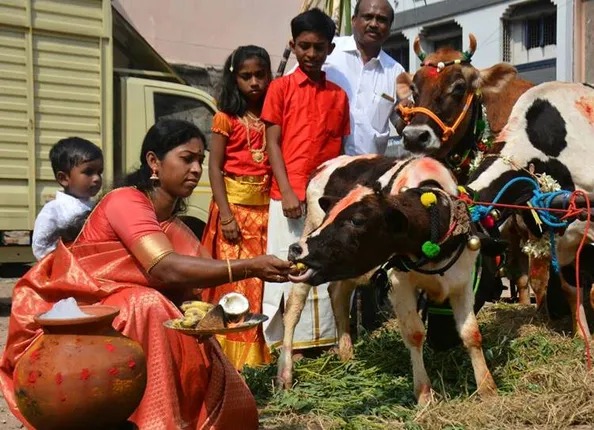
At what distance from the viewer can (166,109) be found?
8.79 metres

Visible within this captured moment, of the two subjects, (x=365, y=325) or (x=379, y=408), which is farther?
(x=365, y=325)

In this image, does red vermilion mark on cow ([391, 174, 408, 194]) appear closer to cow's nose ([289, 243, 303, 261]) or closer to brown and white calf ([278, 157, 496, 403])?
brown and white calf ([278, 157, 496, 403])

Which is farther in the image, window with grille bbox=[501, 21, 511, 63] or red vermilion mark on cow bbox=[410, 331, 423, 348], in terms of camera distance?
window with grille bbox=[501, 21, 511, 63]

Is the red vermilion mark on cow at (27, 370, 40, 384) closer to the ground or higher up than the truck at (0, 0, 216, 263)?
closer to the ground

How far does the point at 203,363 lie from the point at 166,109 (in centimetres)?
566

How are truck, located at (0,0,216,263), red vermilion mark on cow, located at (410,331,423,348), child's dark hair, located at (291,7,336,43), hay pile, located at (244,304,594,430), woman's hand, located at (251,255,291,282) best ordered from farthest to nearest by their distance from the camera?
truck, located at (0,0,216,263), child's dark hair, located at (291,7,336,43), red vermilion mark on cow, located at (410,331,423,348), hay pile, located at (244,304,594,430), woman's hand, located at (251,255,291,282)

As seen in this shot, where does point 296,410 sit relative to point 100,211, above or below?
below

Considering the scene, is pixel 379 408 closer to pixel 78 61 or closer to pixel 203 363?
pixel 203 363

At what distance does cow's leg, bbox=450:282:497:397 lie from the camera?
4.20 metres

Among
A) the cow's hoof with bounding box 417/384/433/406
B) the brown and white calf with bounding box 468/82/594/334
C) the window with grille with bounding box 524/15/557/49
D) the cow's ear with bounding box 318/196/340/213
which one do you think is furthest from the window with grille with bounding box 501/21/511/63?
the cow's ear with bounding box 318/196/340/213

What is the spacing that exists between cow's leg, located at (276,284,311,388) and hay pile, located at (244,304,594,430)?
80 mm

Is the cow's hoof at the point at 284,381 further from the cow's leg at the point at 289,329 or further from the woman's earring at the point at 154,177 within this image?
the woman's earring at the point at 154,177

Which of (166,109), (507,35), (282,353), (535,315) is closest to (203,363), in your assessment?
(282,353)

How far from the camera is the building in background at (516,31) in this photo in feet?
48.9
